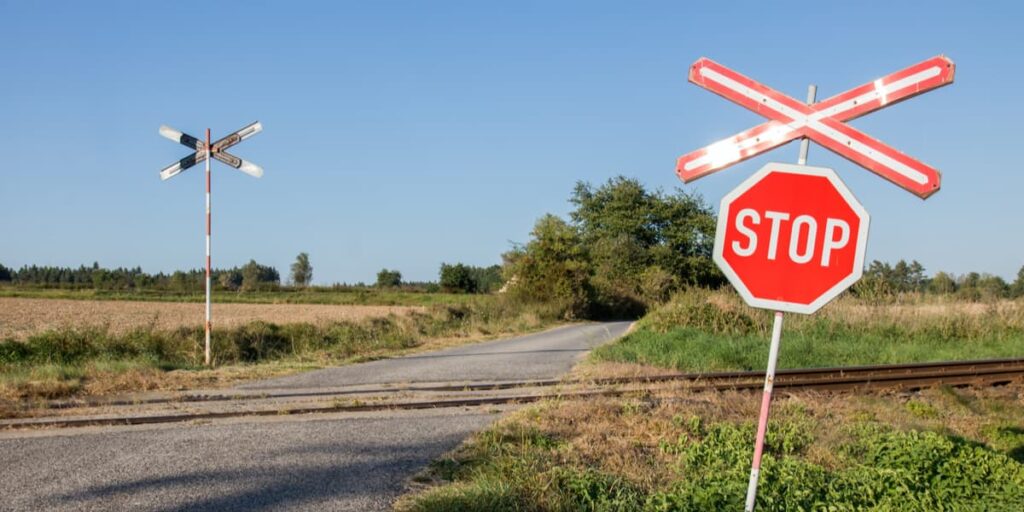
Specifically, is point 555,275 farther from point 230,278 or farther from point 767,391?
point 230,278

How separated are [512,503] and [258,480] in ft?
6.98

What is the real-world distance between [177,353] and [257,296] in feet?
174

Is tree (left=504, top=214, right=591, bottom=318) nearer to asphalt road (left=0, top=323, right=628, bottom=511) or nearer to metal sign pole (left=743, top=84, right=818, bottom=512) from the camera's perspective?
asphalt road (left=0, top=323, right=628, bottom=511)

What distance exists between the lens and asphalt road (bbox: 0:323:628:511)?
587 cm

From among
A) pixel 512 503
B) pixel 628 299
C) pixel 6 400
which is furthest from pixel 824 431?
pixel 628 299

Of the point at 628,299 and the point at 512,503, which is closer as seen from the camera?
the point at 512,503

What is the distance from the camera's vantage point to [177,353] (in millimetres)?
17750

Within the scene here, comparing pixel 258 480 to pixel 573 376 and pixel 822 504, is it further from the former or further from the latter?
pixel 573 376

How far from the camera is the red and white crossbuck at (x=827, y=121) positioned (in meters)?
4.57

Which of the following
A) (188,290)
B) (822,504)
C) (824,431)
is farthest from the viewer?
(188,290)

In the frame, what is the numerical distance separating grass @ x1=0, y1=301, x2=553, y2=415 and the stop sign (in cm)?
888

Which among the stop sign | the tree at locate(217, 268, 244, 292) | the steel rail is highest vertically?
the tree at locate(217, 268, 244, 292)

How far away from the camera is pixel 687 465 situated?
696 centimetres

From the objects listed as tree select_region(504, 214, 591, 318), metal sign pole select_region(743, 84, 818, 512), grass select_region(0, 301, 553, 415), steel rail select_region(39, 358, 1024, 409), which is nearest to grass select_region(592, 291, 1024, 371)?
steel rail select_region(39, 358, 1024, 409)
